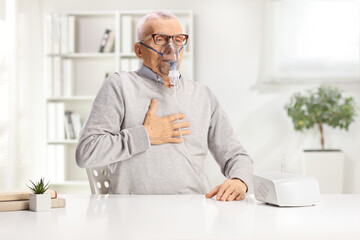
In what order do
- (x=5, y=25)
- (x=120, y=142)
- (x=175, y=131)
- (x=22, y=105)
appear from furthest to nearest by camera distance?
(x=22, y=105)
(x=5, y=25)
(x=175, y=131)
(x=120, y=142)

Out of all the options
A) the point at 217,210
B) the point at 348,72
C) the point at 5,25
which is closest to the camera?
A: the point at 217,210

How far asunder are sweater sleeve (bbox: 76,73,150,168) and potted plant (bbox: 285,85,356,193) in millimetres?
2880

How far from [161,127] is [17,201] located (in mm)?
689

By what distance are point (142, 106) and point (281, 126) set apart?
3.08m

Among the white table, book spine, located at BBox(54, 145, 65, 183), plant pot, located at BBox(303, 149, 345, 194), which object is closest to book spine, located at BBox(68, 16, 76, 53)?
book spine, located at BBox(54, 145, 65, 183)

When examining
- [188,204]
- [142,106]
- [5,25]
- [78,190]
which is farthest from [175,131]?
[78,190]

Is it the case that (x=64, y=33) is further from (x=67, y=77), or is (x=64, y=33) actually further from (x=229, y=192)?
(x=229, y=192)

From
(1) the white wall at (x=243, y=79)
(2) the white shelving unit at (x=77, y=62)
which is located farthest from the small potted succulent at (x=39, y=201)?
(1) the white wall at (x=243, y=79)

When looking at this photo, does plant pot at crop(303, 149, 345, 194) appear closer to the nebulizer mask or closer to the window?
the window

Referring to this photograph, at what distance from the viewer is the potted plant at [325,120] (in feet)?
14.8

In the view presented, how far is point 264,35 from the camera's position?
4.92 metres

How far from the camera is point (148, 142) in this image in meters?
1.91

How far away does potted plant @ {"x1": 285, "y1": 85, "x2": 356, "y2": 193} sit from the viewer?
4.50 m

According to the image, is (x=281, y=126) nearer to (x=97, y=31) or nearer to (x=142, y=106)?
(x=97, y=31)
